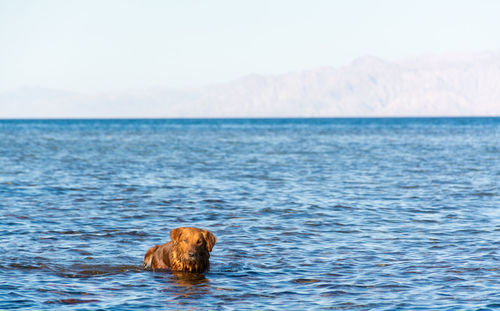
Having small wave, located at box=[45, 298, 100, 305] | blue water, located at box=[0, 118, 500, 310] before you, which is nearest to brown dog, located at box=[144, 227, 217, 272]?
blue water, located at box=[0, 118, 500, 310]

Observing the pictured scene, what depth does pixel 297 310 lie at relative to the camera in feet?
37.9

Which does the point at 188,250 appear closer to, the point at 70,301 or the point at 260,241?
Answer: the point at 70,301

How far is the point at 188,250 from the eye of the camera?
13617 mm

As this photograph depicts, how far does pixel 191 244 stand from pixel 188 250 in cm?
14

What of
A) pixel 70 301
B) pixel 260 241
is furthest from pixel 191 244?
pixel 260 241

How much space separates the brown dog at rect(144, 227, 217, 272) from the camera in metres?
13.6

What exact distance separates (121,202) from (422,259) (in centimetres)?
1296

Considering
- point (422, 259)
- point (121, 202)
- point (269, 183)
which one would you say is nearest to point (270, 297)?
point (422, 259)

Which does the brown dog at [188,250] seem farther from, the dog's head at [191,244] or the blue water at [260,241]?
the blue water at [260,241]

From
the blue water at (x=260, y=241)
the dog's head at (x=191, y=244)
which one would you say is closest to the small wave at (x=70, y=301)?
the blue water at (x=260, y=241)

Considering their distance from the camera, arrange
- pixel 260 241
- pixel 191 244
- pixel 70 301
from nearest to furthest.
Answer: pixel 70 301, pixel 191 244, pixel 260 241

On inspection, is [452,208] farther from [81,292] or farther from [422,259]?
[81,292]

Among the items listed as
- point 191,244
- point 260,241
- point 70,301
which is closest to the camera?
point 70,301

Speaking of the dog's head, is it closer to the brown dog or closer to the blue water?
the brown dog
